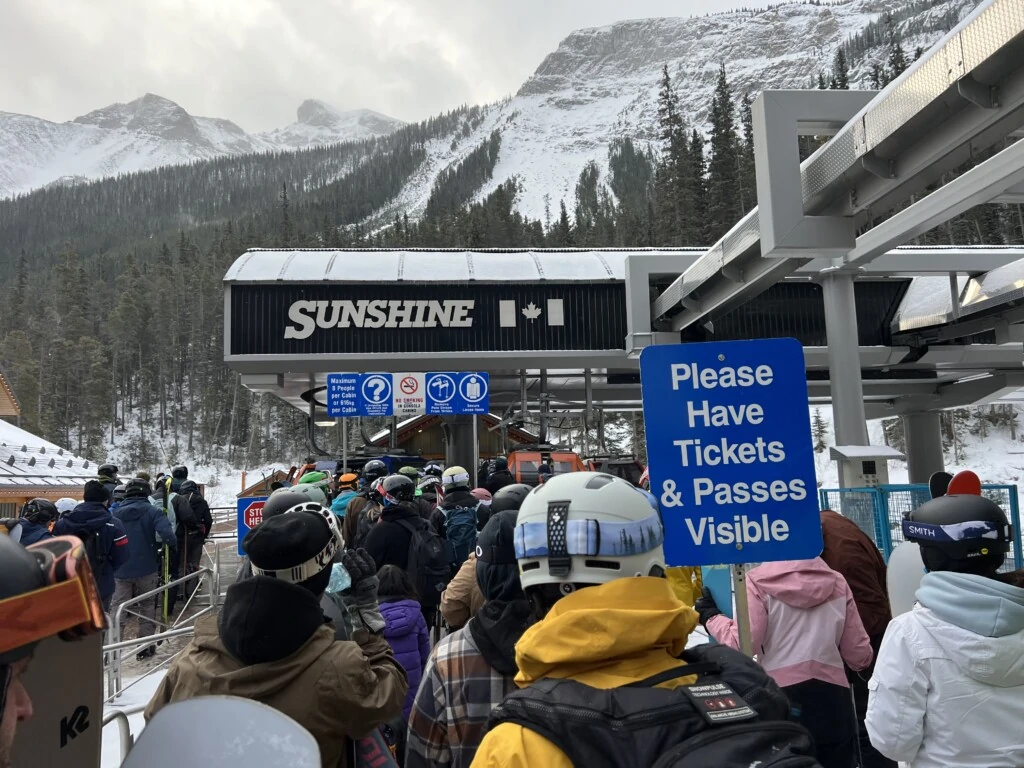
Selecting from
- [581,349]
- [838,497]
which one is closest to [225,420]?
[581,349]

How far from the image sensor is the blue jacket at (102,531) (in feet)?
26.2

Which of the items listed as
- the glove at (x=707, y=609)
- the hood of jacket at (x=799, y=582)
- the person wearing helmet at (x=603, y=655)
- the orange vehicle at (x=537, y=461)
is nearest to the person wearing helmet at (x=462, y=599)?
the glove at (x=707, y=609)

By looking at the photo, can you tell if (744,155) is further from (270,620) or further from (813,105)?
(270,620)

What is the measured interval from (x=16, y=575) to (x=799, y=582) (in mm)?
3396

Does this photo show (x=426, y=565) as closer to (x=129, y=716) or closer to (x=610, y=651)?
(x=129, y=716)

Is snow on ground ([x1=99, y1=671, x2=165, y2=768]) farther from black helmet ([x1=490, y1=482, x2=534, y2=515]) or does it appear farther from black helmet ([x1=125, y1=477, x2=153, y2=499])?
black helmet ([x1=125, y1=477, x2=153, y2=499])

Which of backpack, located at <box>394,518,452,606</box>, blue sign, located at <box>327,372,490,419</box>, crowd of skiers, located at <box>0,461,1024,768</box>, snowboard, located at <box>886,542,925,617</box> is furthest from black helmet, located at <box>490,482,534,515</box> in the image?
blue sign, located at <box>327,372,490,419</box>

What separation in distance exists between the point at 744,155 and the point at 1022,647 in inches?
2566

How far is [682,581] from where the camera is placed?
469cm

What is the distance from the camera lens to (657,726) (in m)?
1.37

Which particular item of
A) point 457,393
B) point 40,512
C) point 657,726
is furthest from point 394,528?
point 457,393

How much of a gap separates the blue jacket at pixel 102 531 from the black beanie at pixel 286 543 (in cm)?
631

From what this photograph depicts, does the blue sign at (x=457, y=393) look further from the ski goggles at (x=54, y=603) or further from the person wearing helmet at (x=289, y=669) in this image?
the ski goggles at (x=54, y=603)

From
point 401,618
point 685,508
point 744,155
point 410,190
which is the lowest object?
point 401,618
